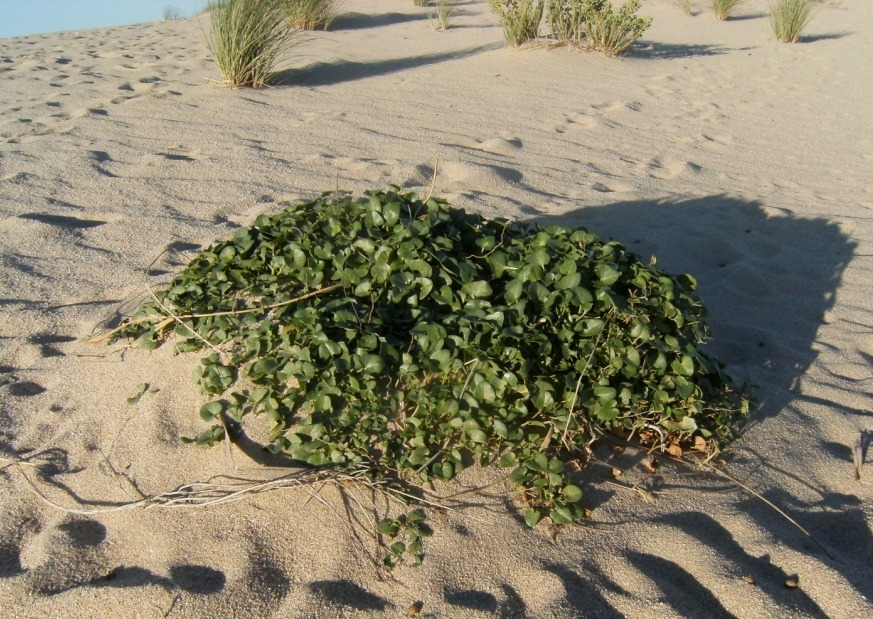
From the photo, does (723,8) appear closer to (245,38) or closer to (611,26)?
(611,26)

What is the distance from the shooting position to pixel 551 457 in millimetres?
2125

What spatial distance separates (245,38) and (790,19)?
935cm

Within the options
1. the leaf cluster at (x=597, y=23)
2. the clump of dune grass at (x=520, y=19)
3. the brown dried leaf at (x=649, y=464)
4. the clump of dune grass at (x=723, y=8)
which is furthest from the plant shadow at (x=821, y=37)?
the brown dried leaf at (x=649, y=464)

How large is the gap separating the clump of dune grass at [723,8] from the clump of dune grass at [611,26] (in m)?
5.82

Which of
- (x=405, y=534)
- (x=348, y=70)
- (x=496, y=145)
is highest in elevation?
(x=348, y=70)

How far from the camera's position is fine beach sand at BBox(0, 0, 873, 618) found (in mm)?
1843

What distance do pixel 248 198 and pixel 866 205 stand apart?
13.5 ft

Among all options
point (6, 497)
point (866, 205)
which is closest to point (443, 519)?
point (6, 497)

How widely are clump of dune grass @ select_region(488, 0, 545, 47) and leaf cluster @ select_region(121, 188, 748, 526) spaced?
24.1 feet

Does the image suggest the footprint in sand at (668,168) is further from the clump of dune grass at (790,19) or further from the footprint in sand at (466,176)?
the clump of dune grass at (790,19)

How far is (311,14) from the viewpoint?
10492 mm

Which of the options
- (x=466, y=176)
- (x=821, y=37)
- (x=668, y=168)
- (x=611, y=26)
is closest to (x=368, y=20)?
(x=611, y=26)

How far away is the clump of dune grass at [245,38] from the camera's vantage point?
647 centimetres

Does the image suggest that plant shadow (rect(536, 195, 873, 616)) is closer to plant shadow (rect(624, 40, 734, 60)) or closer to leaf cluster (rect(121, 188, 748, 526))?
leaf cluster (rect(121, 188, 748, 526))
